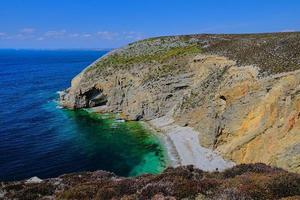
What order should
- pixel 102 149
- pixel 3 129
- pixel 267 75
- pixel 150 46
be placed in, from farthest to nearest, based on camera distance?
1. pixel 150 46
2. pixel 3 129
3. pixel 102 149
4. pixel 267 75

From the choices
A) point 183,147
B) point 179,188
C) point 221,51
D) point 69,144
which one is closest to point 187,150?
point 183,147

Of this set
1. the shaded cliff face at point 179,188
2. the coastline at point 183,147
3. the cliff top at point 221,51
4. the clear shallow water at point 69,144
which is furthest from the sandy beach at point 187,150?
the shaded cliff face at point 179,188

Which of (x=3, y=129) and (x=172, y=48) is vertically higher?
(x=172, y=48)

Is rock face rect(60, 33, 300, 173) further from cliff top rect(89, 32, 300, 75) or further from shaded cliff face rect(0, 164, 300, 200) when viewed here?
shaded cliff face rect(0, 164, 300, 200)

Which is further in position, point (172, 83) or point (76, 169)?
point (172, 83)

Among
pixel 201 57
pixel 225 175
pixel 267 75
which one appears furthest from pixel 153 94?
pixel 225 175

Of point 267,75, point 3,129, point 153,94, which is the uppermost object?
point 267,75

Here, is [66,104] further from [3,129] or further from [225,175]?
[225,175]

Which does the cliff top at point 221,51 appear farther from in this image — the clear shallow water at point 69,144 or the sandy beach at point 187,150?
A: the clear shallow water at point 69,144
